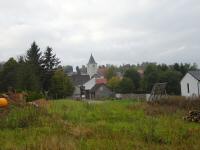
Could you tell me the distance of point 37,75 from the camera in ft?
198

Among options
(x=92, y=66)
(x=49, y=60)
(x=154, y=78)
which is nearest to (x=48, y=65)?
(x=49, y=60)

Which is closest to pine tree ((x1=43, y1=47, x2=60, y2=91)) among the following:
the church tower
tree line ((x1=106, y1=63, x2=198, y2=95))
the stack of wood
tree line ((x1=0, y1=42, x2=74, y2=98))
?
tree line ((x1=0, y1=42, x2=74, y2=98))

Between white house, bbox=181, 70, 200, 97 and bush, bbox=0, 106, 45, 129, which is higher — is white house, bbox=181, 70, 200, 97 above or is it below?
above

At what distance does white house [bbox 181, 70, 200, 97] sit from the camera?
185 ft

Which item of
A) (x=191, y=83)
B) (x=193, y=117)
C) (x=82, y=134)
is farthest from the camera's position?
(x=191, y=83)

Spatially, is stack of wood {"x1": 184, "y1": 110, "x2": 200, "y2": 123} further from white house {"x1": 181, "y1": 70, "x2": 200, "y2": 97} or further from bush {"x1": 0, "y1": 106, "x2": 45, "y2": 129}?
white house {"x1": 181, "y1": 70, "x2": 200, "y2": 97}

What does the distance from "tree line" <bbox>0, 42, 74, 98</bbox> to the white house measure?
1791 centimetres

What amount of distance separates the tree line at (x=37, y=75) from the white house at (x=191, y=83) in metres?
17.9

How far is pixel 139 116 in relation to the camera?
1714 cm

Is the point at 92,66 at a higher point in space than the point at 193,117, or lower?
higher

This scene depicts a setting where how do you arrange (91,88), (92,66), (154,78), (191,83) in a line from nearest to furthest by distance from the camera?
(191,83)
(154,78)
(91,88)
(92,66)

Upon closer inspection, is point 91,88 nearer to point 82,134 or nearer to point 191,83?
point 191,83

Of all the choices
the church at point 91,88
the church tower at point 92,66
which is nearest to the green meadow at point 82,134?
the church at point 91,88

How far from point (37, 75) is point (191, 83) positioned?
75.9ft
